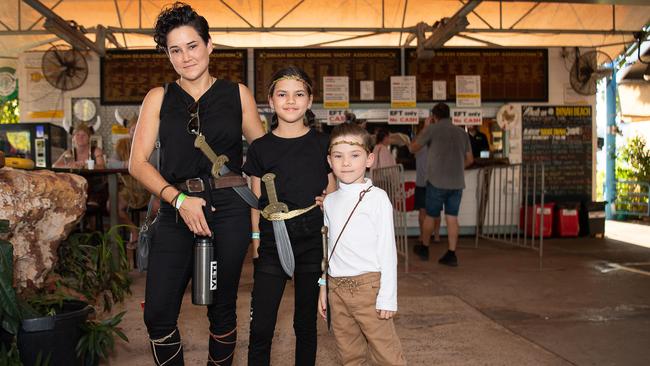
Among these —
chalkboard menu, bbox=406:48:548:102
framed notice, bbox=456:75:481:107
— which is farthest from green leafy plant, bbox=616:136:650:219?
framed notice, bbox=456:75:481:107

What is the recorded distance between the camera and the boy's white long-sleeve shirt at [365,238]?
2.17 metres

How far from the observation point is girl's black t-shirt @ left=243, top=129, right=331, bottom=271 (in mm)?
2271

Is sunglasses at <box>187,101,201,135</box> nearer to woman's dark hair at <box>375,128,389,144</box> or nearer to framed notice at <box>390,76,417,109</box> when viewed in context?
woman's dark hair at <box>375,128,389,144</box>

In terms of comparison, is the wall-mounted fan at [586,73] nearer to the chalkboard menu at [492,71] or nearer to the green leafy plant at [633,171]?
the chalkboard menu at [492,71]

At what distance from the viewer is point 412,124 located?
351 inches

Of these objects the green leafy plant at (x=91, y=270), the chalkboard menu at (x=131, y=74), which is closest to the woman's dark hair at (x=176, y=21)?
the green leafy plant at (x=91, y=270)

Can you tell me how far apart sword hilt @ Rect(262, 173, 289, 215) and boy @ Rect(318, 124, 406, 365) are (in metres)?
0.18

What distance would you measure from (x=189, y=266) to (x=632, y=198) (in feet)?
38.3

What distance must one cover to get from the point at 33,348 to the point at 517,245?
5.99m

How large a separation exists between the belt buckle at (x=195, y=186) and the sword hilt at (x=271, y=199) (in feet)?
0.88

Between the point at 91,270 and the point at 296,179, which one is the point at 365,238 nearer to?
the point at 296,179

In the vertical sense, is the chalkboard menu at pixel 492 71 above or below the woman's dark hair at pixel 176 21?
above

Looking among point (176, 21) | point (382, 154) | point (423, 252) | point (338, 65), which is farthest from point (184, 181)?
point (338, 65)

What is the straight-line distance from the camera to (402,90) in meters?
8.75
